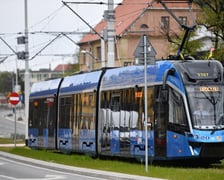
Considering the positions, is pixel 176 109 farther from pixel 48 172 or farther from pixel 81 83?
pixel 81 83

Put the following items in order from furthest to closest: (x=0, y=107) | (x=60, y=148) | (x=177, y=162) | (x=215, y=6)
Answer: (x=0, y=107) < (x=215, y=6) < (x=60, y=148) < (x=177, y=162)

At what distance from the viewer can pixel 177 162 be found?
2730 cm

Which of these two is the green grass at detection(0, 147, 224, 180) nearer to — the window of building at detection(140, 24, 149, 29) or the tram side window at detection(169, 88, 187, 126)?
the tram side window at detection(169, 88, 187, 126)

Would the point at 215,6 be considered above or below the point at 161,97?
above

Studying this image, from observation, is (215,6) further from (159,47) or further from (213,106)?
(159,47)

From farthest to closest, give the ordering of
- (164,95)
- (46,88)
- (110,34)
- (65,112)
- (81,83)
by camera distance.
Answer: (46,88), (65,112), (110,34), (81,83), (164,95)

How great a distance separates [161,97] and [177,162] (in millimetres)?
3024

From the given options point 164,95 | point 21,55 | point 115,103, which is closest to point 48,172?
point 115,103

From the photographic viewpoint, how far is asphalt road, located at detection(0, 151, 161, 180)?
22611 mm

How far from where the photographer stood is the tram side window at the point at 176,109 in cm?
2456

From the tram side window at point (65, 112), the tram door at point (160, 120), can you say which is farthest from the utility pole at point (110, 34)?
the tram door at point (160, 120)

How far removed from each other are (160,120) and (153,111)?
20.3 inches

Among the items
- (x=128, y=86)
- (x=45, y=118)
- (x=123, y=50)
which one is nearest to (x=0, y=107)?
(x=123, y=50)

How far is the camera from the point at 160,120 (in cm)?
2542
